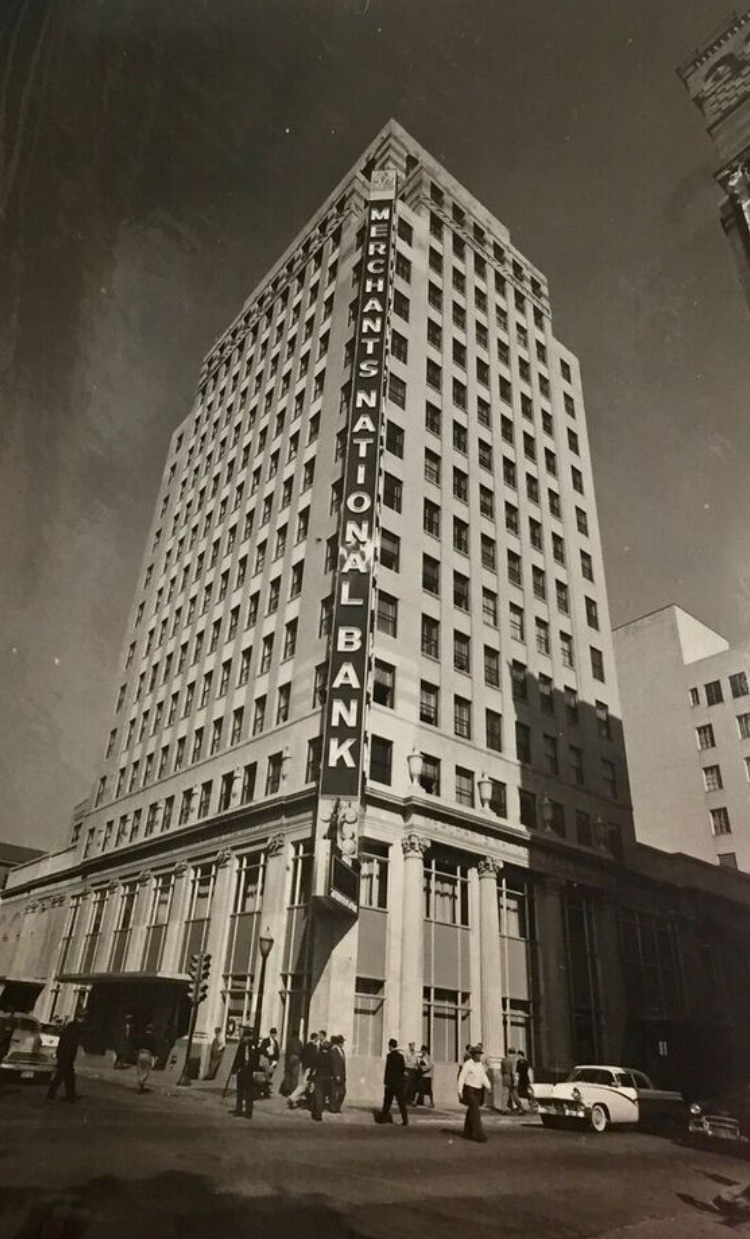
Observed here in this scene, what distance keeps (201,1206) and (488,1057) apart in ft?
70.5

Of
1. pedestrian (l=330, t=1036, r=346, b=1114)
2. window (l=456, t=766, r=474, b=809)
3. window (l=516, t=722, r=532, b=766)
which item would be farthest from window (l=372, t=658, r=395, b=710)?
pedestrian (l=330, t=1036, r=346, b=1114)

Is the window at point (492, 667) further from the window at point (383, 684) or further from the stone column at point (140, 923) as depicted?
the stone column at point (140, 923)

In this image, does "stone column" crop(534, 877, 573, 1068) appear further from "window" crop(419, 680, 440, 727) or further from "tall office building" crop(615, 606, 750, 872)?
"tall office building" crop(615, 606, 750, 872)

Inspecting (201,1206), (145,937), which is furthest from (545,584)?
(201,1206)

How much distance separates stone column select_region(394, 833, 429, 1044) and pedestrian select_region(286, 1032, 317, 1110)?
4409mm

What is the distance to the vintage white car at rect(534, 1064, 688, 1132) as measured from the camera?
1841 centimetres

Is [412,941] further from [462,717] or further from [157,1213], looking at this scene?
[157,1213]

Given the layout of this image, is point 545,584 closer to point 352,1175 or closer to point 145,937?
point 145,937

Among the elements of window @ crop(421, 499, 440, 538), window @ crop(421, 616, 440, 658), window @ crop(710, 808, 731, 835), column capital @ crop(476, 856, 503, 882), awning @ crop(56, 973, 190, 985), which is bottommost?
awning @ crop(56, 973, 190, 985)

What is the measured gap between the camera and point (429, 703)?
31.2 m

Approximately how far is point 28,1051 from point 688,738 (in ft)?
142

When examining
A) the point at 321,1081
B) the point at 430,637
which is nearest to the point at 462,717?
the point at 430,637

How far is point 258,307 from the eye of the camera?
52375mm

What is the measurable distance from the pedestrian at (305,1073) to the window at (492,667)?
1808 cm
